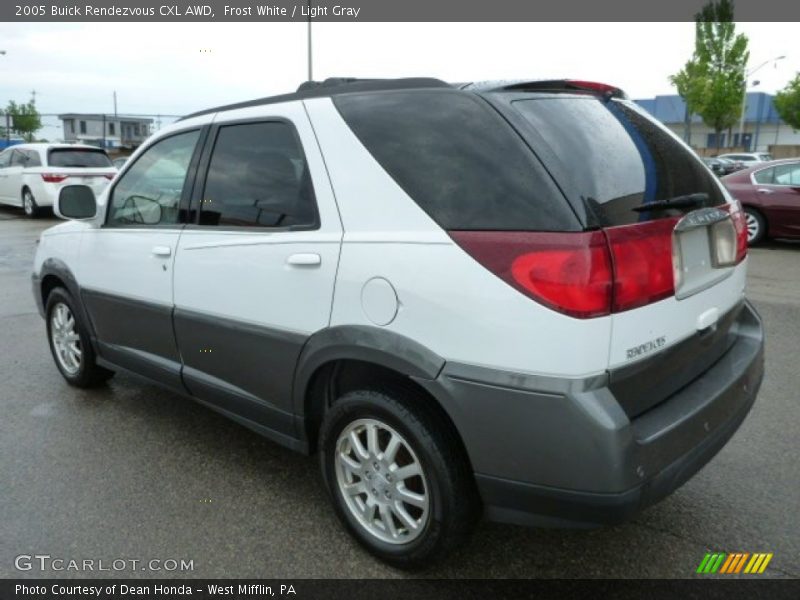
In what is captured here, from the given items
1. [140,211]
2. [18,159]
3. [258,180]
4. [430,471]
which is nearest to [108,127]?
[18,159]

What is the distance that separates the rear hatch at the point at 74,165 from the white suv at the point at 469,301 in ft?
42.2

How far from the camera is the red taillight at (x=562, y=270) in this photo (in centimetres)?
198

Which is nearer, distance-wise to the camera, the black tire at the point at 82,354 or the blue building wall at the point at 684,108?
the black tire at the point at 82,354

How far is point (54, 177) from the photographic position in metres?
14.8

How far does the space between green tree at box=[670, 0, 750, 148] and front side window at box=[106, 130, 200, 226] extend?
45620mm

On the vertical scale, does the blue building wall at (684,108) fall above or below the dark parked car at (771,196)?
above

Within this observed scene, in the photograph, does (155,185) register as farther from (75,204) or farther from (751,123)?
(751,123)

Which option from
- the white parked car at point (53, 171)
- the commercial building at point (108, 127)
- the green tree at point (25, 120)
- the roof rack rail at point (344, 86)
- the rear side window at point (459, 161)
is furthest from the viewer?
the commercial building at point (108, 127)

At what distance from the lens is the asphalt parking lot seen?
2580 mm

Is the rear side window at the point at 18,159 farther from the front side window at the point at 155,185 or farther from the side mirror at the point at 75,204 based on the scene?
the front side window at the point at 155,185

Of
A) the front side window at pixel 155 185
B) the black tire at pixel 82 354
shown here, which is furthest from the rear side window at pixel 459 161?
the black tire at pixel 82 354

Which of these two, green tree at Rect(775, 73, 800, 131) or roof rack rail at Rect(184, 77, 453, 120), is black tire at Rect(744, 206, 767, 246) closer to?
roof rack rail at Rect(184, 77, 453, 120)

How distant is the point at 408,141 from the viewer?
2.41m

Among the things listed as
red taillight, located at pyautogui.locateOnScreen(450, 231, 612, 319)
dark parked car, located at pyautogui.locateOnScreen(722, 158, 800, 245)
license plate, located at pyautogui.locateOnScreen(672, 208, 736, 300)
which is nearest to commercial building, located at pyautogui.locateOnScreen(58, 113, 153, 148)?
dark parked car, located at pyautogui.locateOnScreen(722, 158, 800, 245)
